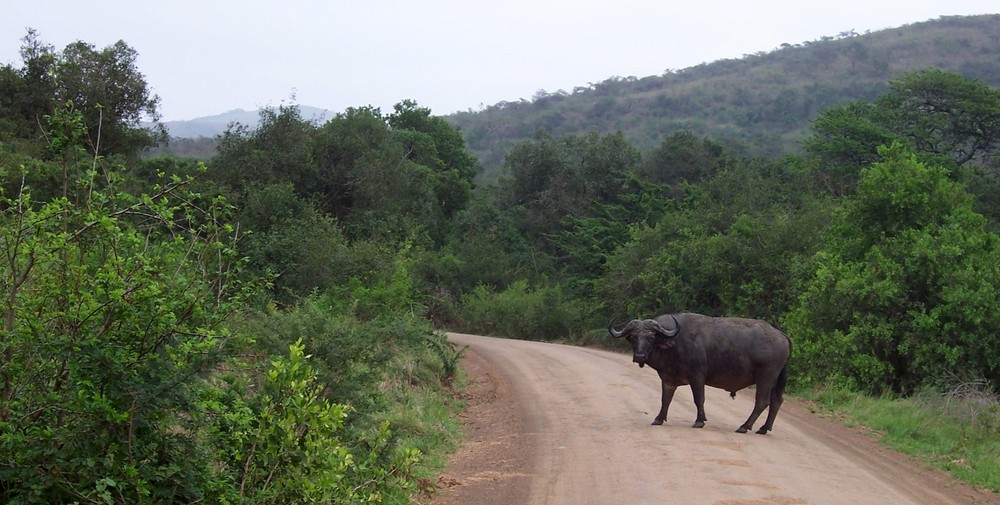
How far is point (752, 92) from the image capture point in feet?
398

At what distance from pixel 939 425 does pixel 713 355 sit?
402 cm

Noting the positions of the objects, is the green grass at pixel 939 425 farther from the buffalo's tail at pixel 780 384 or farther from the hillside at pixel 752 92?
the hillside at pixel 752 92

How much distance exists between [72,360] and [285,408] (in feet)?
4.79

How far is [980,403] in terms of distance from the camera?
55.3 ft

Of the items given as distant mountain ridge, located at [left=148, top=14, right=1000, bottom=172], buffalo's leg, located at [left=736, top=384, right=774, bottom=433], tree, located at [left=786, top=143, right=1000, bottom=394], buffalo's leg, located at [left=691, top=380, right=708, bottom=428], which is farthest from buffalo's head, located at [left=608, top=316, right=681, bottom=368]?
distant mountain ridge, located at [left=148, top=14, right=1000, bottom=172]

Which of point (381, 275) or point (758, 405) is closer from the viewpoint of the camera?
point (758, 405)

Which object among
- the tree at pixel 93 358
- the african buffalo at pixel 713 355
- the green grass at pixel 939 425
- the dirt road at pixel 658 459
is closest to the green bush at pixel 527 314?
the green grass at pixel 939 425

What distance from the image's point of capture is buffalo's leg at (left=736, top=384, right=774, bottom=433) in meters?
14.2

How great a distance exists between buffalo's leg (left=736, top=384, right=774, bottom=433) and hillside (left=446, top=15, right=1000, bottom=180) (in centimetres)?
7593

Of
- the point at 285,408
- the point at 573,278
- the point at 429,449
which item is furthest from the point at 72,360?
the point at 573,278

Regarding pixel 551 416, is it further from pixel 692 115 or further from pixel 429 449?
pixel 692 115

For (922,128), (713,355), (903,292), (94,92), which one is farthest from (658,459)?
(922,128)

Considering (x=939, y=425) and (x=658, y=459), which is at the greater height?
(x=658, y=459)

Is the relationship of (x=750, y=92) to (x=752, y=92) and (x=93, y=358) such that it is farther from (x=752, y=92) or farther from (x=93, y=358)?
(x=93, y=358)
